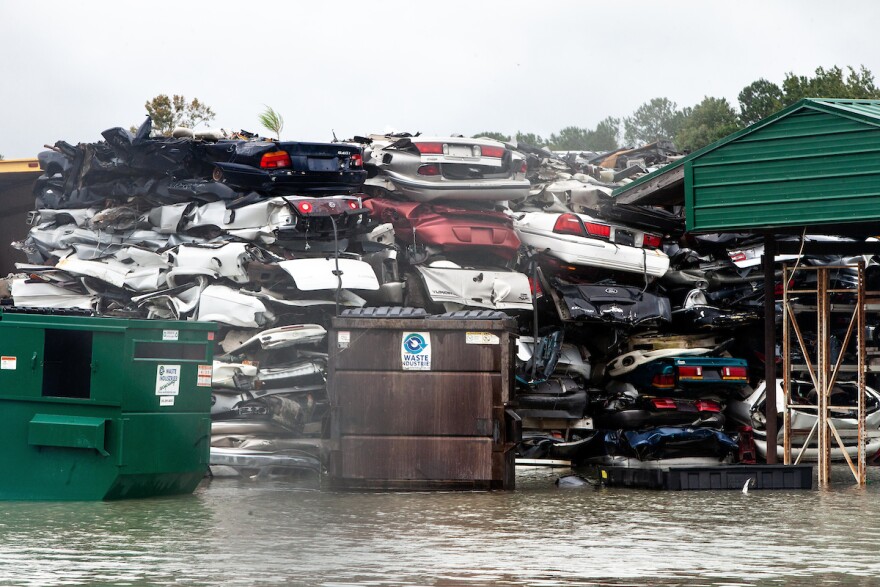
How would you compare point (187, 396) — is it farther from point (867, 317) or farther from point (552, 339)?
point (867, 317)

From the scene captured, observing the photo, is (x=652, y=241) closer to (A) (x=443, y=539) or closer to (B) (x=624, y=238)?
(B) (x=624, y=238)

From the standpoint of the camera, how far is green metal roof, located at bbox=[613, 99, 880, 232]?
12938mm

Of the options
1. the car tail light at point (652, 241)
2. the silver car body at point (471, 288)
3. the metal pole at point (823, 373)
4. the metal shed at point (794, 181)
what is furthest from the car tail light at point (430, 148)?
the metal pole at point (823, 373)

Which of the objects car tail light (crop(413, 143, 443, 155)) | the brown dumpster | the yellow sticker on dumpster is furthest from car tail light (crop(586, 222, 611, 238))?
the yellow sticker on dumpster

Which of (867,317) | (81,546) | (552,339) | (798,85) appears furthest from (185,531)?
(798,85)

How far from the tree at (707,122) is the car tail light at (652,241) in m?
47.7

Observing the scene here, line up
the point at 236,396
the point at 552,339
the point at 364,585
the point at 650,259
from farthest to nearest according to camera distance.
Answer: the point at 650,259, the point at 552,339, the point at 236,396, the point at 364,585

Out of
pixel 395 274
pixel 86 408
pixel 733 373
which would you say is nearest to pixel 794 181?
pixel 733 373

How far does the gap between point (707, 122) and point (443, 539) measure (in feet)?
221

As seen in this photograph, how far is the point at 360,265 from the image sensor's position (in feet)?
47.3

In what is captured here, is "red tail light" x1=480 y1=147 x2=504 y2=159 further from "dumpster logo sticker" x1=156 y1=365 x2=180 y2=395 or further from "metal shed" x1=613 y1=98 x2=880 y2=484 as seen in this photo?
"dumpster logo sticker" x1=156 y1=365 x2=180 y2=395

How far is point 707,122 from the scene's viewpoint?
72.6m

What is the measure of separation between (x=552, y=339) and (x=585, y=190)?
3240mm

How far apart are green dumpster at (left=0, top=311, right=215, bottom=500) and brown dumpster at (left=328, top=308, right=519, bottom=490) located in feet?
6.67
